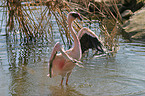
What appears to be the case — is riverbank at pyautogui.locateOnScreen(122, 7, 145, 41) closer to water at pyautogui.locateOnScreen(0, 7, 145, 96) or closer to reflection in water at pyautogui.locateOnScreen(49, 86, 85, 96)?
water at pyautogui.locateOnScreen(0, 7, 145, 96)

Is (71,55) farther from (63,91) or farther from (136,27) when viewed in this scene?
(136,27)

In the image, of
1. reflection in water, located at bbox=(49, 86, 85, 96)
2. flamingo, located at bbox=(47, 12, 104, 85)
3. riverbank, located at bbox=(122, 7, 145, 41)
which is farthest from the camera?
riverbank, located at bbox=(122, 7, 145, 41)

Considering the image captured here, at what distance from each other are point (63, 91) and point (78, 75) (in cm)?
91

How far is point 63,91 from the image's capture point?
18.6 ft

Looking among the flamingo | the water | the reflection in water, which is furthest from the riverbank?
the reflection in water

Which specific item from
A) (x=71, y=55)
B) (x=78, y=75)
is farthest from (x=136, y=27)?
(x=71, y=55)

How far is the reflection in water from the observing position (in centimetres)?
551

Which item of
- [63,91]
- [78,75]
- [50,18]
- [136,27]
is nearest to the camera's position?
[63,91]

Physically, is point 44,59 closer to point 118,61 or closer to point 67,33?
point 67,33

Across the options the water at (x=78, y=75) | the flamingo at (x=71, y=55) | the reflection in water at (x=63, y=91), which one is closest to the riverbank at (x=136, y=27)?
the water at (x=78, y=75)

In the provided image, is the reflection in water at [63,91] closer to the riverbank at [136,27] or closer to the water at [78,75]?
the water at [78,75]

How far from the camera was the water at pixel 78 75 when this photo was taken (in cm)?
553

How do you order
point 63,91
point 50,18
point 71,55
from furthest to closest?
point 50,18 < point 63,91 < point 71,55

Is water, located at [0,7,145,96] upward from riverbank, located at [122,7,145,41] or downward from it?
downward
